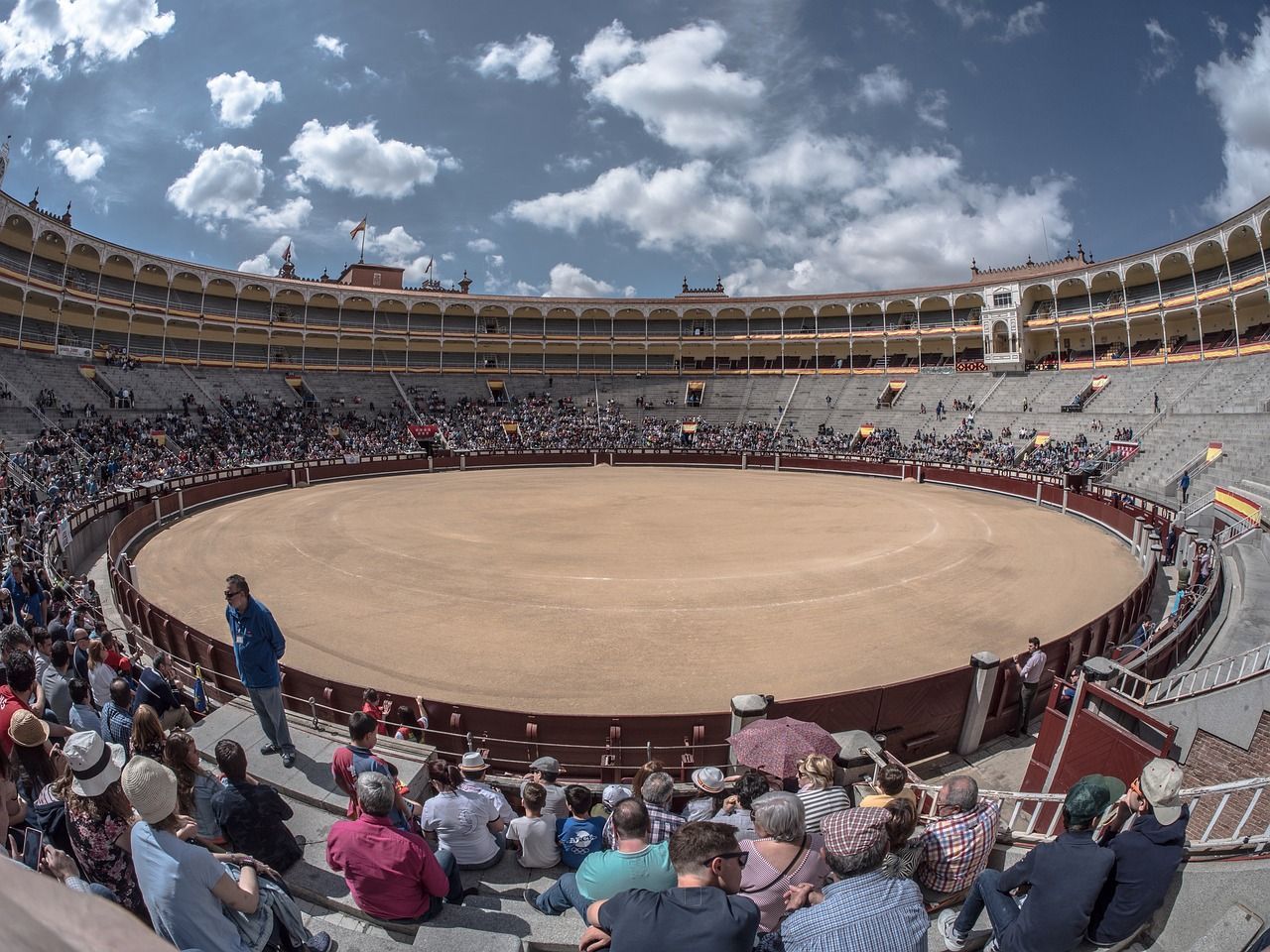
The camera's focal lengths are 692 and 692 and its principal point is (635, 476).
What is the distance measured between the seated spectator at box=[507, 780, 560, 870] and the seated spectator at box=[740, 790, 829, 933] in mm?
1690

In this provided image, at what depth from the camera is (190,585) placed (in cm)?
1641

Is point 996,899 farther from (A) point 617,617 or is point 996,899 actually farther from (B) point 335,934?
(A) point 617,617

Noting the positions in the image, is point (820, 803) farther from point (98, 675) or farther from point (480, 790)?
point (98, 675)

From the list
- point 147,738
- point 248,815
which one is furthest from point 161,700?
point 248,815

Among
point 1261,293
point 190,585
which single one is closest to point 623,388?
point 1261,293

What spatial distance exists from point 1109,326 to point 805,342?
23366 mm

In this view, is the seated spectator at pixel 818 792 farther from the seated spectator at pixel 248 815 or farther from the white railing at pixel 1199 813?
the seated spectator at pixel 248 815

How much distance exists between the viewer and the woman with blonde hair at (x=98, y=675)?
7.34m

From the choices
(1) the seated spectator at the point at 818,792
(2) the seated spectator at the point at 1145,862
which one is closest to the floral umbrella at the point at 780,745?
(1) the seated spectator at the point at 818,792

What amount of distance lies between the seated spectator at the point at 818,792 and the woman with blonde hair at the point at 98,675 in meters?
7.18

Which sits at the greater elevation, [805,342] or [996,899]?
[805,342]

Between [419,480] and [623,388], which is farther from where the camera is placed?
[623,388]

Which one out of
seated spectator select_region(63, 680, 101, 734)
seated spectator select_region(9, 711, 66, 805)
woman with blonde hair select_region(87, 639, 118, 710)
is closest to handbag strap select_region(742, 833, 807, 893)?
seated spectator select_region(9, 711, 66, 805)

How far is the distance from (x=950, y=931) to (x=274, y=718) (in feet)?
18.0
